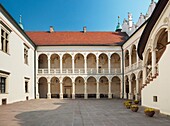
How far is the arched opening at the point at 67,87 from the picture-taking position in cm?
3641

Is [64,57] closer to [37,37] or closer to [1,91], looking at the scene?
[37,37]

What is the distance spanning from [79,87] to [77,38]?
8.66 m

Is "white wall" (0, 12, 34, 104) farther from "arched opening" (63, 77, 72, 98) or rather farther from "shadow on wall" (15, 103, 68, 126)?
"arched opening" (63, 77, 72, 98)

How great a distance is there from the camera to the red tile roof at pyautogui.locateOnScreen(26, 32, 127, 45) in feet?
109

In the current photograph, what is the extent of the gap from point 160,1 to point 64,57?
87.5 ft

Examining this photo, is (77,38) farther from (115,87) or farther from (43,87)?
(115,87)

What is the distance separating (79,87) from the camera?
36.8 metres

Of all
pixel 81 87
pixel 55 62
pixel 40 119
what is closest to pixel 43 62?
pixel 55 62

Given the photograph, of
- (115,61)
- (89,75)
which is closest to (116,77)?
(115,61)

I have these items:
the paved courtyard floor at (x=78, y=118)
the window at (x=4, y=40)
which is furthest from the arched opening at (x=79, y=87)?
the paved courtyard floor at (x=78, y=118)

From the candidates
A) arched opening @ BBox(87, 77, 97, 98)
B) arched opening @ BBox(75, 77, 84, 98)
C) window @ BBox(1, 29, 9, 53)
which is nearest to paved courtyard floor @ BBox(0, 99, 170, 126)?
window @ BBox(1, 29, 9, 53)

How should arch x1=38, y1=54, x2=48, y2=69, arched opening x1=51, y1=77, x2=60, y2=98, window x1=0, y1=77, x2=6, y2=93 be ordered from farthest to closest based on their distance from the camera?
arched opening x1=51, y1=77, x2=60, y2=98
arch x1=38, y1=54, x2=48, y2=69
window x1=0, y1=77, x2=6, y2=93

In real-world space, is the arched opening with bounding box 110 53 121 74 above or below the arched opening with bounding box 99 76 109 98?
above

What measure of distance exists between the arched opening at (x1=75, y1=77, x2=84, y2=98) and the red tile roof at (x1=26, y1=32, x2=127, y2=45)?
22.9 feet
